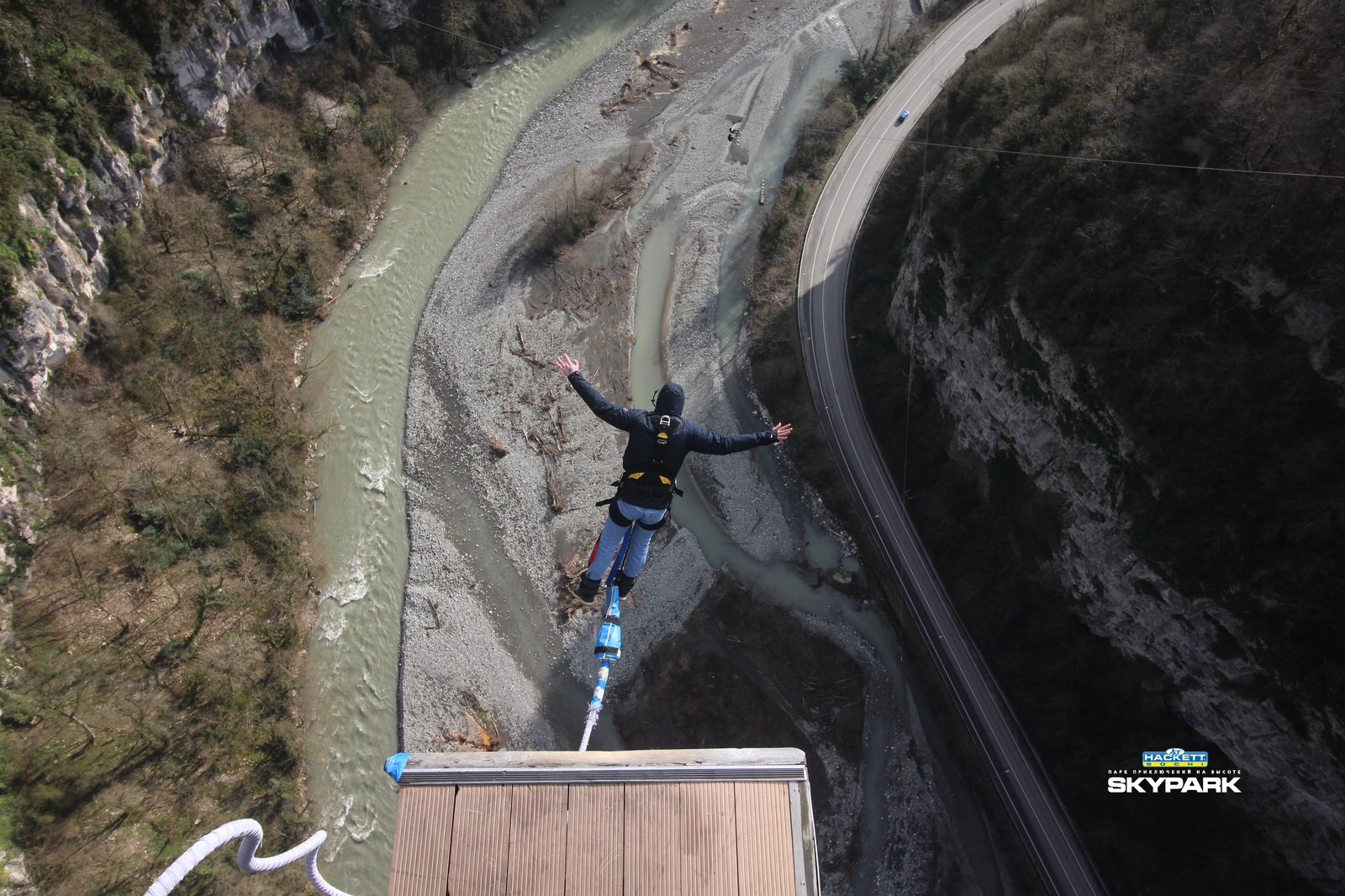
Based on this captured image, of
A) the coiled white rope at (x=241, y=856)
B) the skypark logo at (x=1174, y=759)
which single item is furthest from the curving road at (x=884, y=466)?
the coiled white rope at (x=241, y=856)

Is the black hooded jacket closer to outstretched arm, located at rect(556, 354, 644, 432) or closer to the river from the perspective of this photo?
outstretched arm, located at rect(556, 354, 644, 432)

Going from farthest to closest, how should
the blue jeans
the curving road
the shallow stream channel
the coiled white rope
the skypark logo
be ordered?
the shallow stream channel, the curving road, the skypark logo, the blue jeans, the coiled white rope

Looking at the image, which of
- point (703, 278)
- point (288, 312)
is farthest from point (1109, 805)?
point (288, 312)

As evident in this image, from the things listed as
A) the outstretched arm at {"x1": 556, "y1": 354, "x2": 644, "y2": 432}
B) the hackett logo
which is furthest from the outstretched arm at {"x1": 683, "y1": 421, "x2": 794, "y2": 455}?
the hackett logo

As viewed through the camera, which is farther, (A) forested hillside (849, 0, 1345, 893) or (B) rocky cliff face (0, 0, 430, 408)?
(B) rocky cliff face (0, 0, 430, 408)

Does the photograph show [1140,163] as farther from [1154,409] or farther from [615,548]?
[615,548]
